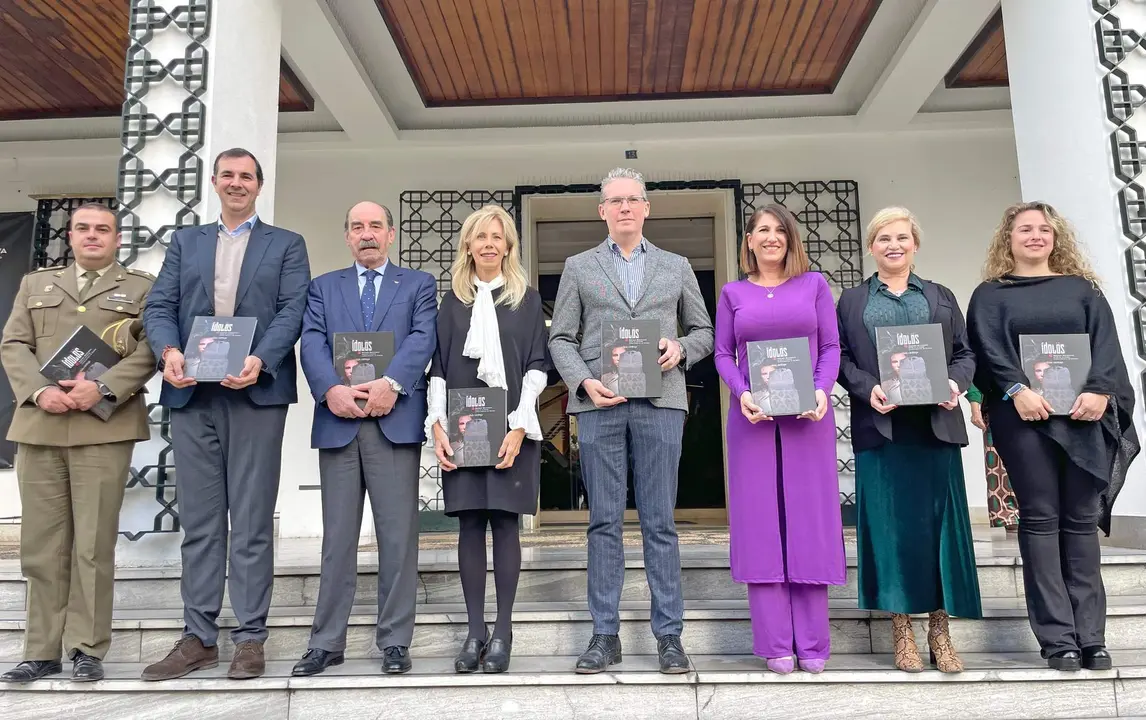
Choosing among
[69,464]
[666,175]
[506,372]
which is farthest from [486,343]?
[666,175]

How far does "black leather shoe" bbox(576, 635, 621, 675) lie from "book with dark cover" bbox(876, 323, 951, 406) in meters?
1.32

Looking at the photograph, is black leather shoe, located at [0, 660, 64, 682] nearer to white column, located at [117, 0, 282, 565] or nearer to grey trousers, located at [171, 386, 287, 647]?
grey trousers, located at [171, 386, 287, 647]

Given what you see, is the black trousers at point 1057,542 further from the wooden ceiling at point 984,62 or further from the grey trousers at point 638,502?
the wooden ceiling at point 984,62

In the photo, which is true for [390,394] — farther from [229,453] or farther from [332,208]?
[332,208]

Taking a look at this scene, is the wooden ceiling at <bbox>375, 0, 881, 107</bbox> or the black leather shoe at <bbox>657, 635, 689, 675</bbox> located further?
the wooden ceiling at <bbox>375, 0, 881, 107</bbox>

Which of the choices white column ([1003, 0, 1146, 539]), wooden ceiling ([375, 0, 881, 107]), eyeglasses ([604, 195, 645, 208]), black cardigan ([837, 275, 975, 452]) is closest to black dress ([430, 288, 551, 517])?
eyeglasses ([604, 195, 645, 208])

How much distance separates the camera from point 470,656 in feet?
9.32

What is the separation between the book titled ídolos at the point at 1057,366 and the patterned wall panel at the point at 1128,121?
126 cm

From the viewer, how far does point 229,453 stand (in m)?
2.98

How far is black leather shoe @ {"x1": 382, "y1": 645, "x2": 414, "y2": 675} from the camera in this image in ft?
9.23

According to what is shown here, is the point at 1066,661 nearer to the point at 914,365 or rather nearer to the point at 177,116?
the point at 914,365

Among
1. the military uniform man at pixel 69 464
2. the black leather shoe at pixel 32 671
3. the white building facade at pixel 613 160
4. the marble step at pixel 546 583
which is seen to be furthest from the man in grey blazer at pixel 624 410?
Answer: the white building facade at pixel 613 160

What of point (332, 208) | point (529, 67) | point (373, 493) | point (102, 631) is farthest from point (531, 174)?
point (102, 631)

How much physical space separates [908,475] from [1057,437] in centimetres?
54
